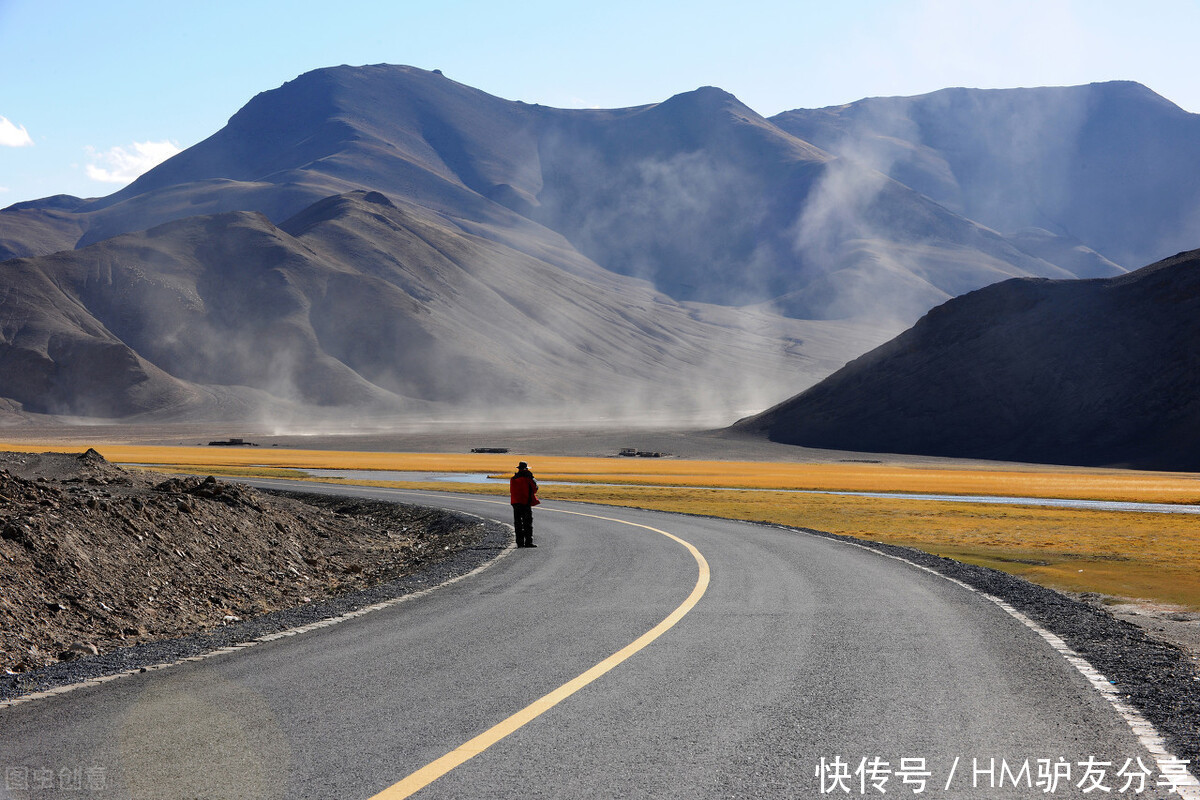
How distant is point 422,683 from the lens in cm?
818

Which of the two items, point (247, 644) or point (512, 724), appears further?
point (247, 644)

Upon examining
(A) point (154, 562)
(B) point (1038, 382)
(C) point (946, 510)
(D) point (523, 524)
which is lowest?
(C) point (946, 510)

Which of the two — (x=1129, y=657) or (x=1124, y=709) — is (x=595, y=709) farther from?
(x=1129, y=657)

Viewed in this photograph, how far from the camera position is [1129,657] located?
9.75m

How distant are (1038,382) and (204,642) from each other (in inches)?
4949

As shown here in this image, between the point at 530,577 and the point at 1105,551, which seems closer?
the point at 530,577

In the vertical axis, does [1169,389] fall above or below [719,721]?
above

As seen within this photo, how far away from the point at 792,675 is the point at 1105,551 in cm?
1922

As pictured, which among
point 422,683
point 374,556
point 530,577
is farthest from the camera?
point 374,556

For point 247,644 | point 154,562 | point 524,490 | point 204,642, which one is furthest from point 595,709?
point 524,490

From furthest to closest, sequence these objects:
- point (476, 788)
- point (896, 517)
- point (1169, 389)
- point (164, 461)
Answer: point (1169, 389) → point (164, 461) → point (896, 517) → point (476, 788)

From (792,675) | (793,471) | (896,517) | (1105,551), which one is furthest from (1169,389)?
(792,675)

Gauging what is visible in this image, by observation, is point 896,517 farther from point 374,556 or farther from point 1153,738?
point 1153,738

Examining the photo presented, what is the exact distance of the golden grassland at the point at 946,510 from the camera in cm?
2023
